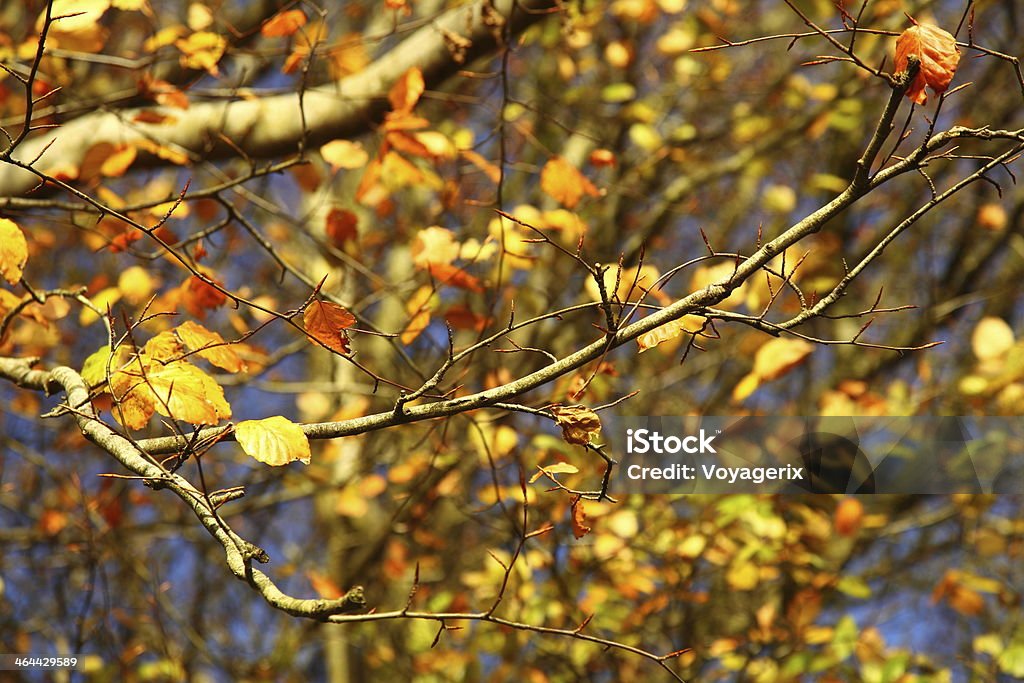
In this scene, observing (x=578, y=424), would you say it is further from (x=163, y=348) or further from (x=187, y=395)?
(x=163, y=348)

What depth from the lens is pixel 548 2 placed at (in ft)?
8.75

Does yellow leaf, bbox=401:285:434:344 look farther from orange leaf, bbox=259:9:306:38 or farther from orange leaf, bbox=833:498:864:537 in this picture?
orange leaf, bbox=833:498:864:537

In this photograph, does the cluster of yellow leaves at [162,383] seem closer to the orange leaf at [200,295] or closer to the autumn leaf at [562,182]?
the orange leaf at [200,295]

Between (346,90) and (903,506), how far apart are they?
123 inches

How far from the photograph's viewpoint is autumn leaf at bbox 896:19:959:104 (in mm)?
1252

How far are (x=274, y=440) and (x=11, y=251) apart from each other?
63 centimetres

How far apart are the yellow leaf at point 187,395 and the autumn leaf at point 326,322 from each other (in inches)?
7.7

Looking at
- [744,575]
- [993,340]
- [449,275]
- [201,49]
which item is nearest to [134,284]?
[201,49]

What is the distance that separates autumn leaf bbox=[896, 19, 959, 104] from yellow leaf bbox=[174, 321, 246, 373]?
1.21m

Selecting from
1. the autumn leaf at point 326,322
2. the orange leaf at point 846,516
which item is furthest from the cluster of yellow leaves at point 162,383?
the orange leaf at point 846,516

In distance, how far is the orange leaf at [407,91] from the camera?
7.29 feet

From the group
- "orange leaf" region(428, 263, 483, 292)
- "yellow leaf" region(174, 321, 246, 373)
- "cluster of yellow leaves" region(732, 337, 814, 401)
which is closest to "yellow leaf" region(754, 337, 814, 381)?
"cluster of yellow leaves" region(732, 337, 814, 401)

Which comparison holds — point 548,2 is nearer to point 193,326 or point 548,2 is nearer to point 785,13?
point 193,326

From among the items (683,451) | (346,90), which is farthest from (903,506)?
(346,90)
